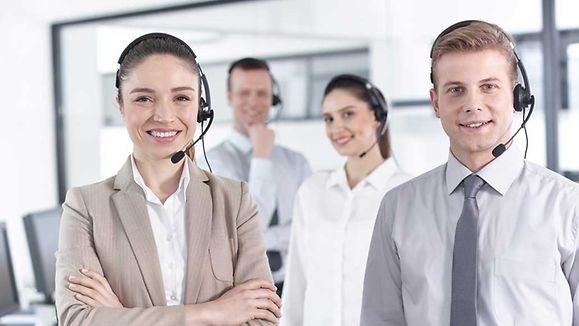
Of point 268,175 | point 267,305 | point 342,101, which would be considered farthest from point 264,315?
point 268,175

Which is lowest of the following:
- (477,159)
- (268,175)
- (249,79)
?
(268,175)

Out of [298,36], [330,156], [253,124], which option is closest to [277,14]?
[298,36]

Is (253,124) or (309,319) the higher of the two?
(253,124)

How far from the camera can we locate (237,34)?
4.68 meters

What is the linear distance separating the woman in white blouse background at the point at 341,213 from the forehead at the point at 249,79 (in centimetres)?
59

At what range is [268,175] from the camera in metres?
3.44

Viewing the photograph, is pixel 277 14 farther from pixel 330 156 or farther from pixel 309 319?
pixel 309 319

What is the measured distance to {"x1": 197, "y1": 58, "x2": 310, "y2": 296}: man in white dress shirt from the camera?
11.2ft

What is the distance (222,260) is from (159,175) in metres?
0.24

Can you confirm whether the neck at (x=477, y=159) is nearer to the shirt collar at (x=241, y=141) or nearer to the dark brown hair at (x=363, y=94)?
the dark brown hair at (x=363, y=94)

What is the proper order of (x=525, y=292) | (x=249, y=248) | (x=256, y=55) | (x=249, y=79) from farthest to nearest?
(x=256, y=55), (x=249, y=79), (x=249, y=248), (x=525, y=292)

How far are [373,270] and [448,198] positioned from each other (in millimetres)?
235

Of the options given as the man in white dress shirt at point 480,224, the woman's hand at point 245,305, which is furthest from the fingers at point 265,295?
the man in white dress shirt at point 480,224

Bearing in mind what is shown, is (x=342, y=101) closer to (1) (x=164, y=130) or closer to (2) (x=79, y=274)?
(1) (x=164, y=130)
